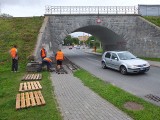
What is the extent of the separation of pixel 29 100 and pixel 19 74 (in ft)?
25.4

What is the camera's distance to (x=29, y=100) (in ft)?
27.9

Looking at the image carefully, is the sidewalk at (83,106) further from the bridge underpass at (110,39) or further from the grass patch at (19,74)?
the bridge underpass at (110,39)

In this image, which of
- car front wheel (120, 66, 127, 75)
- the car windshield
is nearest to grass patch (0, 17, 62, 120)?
car front wheel (120, 66, 127, 75)

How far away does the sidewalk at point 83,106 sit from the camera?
6867 mm

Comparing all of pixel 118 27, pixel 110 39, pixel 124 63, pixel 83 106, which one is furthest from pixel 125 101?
pixel 110 39

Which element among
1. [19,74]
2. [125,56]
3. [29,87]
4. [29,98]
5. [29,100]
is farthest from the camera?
[125,56]

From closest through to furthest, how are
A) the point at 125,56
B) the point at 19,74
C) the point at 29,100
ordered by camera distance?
the point at 29,100 → the point at 19,74 → the point at 125,56

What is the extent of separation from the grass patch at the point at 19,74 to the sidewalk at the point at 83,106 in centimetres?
31

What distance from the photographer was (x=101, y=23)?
3269 cm

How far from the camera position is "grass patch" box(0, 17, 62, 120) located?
7141mm

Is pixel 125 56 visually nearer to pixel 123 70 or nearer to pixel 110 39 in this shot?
pixel 123 70

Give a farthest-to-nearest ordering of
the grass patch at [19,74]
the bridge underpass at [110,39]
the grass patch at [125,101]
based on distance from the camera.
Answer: the bridge underpass at [110,39]
the grass patch at [19,74]
the grass patch at [125,101]

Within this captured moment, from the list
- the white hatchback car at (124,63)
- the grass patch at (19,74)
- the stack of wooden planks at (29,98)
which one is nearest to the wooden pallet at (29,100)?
the stack of wooden planks at (29,98)

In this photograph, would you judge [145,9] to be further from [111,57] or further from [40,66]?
[40,66]
